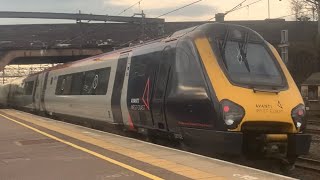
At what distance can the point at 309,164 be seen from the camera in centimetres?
1362

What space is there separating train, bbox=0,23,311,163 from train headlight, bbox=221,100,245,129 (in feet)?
0.06

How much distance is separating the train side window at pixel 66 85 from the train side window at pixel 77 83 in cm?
54

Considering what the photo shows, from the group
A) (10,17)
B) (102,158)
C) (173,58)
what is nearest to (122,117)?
(173,58)

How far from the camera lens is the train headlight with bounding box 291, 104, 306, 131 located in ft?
34.2

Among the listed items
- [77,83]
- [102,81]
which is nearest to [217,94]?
[102,81]

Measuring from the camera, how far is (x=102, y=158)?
388 inches

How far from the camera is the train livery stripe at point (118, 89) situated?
14.6m

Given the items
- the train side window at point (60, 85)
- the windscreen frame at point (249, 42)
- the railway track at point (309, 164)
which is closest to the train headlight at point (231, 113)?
the windscreen frame at point (249, 42)

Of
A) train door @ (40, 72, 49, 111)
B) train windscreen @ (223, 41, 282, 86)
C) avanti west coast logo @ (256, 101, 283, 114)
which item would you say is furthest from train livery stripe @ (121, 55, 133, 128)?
train door @ (40, 72, 49, 111)

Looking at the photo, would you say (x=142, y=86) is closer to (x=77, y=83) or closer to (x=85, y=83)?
(x=85, y=83)

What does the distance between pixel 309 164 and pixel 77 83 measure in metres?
9.68

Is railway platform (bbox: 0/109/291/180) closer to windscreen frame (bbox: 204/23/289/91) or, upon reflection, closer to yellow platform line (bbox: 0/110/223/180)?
yellow platform line (bbox: 0/110/223/180)

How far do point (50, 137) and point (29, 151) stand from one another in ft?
9.37

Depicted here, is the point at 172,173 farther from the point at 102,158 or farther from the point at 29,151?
the point at 29,151
